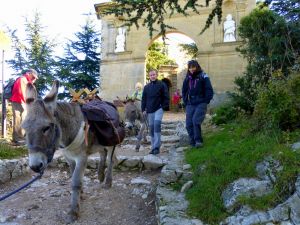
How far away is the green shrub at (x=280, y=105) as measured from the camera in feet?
18.3

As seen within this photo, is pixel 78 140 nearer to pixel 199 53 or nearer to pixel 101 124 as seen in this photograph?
pixel 101 124

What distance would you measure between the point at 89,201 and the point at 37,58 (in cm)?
1419

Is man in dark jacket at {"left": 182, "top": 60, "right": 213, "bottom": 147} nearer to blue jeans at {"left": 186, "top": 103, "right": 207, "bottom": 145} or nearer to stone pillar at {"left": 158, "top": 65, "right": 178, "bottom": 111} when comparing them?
blue jeans at {"left": 186, "top": 103, "right": 207, "bottom": 145}

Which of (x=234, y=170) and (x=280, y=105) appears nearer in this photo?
(x=234, y=170)

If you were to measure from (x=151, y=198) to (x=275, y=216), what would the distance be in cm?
257

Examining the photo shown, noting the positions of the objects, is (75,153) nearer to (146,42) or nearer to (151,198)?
(151,198)

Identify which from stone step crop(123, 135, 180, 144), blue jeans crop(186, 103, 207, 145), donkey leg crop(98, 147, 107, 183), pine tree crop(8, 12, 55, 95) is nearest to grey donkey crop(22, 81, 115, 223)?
donkey leg crop(98, 147, 107, 183)

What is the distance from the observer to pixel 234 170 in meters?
4.60

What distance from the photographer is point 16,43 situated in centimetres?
1827

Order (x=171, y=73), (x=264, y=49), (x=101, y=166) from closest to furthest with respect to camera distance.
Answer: (x=101, y=166) → (x=264, y=49) → (x=171, y=73)

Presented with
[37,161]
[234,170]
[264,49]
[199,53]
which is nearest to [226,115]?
[264,49]

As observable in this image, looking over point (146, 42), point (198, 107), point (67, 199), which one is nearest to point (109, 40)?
point (146, 42)

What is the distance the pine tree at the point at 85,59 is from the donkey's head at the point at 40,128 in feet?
56.2

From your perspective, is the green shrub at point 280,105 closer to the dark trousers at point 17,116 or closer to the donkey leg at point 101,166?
the donkey leg at point 101,166
